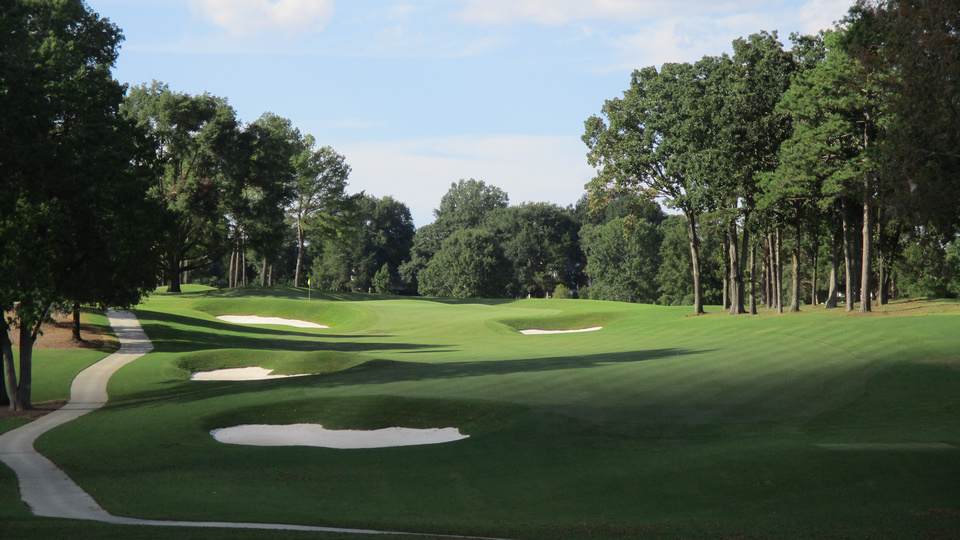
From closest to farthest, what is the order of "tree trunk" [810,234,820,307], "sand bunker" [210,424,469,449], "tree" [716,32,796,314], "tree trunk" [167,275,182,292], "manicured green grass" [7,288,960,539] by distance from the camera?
"manicured green grass" [7,288,960,539]
"sand bunker" [210,424,469,449]
"tree" [716,32,796,314]
"tree trunk" [810,234,820,307]
"tree trunk" [167,275,182,292]

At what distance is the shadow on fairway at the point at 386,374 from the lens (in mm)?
28484

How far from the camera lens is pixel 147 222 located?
28953 millimetres

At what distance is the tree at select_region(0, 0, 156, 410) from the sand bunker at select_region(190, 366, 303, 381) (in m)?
5.87

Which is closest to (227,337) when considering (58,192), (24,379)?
(24,379)

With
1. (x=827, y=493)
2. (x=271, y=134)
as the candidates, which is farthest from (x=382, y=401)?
(x=271, y=134)

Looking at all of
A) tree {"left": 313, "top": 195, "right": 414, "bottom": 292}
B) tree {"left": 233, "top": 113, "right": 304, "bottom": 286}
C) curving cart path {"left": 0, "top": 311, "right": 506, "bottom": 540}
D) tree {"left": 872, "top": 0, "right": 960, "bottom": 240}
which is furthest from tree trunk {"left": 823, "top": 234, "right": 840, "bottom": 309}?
tree {"left": 313, "top": 195, "right": 414, "bottom": 292}

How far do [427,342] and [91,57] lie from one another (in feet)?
80.9

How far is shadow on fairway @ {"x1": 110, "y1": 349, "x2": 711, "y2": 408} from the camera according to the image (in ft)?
93.5

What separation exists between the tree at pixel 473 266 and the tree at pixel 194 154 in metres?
47.7

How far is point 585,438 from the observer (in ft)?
64.0

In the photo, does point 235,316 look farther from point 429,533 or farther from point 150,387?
point 429,533

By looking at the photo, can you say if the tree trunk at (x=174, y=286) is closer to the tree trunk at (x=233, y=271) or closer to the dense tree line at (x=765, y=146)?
the tree trunk at (x=233, y=271)

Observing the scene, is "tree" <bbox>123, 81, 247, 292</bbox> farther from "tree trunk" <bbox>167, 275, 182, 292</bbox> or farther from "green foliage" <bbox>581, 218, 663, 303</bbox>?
"green foliage" <bbox>581, 218, 663, 303</bbox>

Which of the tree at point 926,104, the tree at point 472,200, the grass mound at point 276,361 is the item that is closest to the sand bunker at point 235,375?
the grass mound at point 276,361
